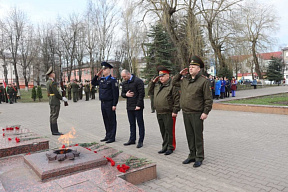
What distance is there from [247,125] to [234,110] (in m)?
3.56

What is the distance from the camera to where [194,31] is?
18.9 meters

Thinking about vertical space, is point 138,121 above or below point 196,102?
below

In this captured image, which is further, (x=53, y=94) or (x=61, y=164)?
(x=53, y=94)

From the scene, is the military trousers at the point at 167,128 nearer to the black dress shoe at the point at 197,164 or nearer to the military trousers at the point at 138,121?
the military trousers at the point at 138,121

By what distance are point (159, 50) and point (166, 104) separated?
20.3 meters

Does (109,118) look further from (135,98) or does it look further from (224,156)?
(224,156)

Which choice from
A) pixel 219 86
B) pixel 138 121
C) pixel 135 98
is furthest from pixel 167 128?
pixel 219 86

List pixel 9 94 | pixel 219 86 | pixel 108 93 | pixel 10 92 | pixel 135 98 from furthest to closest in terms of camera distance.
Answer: pixel 10 92, pixel 9 94, pixel 219 86, pixel 108 93, pixel 135 98

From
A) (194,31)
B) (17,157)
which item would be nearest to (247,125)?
(17,157)

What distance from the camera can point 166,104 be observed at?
479cm

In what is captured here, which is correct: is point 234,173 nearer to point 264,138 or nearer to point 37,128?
point 264,138

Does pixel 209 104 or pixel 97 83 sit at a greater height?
pixel 97 83

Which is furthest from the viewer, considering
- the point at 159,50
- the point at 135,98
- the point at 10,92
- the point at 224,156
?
the point at 159,50

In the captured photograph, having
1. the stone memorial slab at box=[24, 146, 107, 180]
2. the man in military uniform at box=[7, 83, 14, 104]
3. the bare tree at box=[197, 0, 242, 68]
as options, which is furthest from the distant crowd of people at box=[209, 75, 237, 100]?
the man in military uniform at box=[7, 83, 14, 104]
